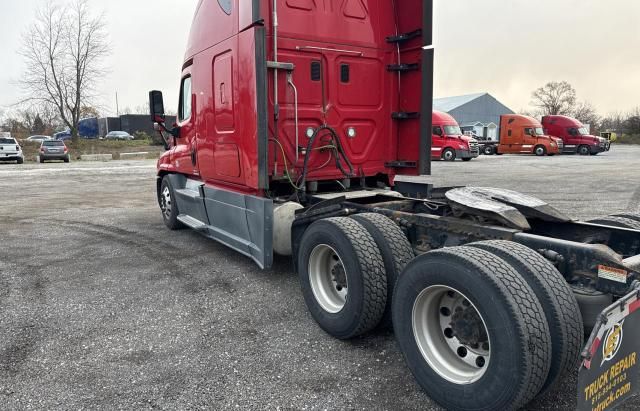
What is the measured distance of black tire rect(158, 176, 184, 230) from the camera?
7.53 meters

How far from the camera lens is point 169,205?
7730 millimetres

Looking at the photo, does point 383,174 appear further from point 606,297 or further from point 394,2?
point 606,297

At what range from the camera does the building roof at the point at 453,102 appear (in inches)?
2646

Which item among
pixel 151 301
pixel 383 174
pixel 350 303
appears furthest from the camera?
pixel 383 174

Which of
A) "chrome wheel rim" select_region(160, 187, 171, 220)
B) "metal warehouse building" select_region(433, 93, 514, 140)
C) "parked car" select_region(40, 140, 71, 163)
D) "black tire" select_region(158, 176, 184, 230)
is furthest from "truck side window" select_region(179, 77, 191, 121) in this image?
"metal warehouse building" select_region(433, 93, 514, 140)

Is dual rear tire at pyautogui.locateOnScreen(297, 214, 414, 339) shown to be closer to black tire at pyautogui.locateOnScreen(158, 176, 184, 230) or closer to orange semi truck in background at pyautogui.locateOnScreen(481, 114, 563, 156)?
black tire at pyautogui.locateOnScreen(158, 176, 184, 230)

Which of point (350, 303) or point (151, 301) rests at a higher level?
point (350, 303)

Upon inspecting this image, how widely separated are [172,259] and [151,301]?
1.53 metres

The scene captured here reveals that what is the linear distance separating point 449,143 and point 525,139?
8.93 m

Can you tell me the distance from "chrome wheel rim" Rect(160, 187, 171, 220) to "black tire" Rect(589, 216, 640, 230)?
606 cm

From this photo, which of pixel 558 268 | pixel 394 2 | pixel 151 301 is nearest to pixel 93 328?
pixel 151 301

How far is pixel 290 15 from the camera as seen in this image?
5.05 meters

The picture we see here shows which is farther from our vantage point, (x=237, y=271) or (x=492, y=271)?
(x=237, y=271)

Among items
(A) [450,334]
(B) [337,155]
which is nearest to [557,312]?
(A) [450,334]
